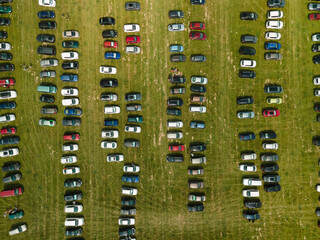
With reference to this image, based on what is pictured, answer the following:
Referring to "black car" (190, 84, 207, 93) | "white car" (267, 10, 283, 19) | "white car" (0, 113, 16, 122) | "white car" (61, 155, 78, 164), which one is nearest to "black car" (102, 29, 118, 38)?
"black car" (190, 84, 207, 93)

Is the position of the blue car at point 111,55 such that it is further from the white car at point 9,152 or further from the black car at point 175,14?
the white car at point 9,152

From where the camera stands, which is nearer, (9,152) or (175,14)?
(175,14)

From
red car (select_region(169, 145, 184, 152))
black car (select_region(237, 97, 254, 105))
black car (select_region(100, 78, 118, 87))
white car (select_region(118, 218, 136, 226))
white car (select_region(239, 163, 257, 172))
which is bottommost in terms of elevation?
white car (select_region(118, 218, 136, 226))

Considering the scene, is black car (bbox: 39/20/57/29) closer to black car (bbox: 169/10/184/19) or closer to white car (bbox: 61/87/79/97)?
white car (bbox: 61/87/79/97)

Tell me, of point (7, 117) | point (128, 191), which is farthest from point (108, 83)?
point (128, 191)

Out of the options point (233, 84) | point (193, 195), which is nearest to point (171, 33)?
point (233, 84)

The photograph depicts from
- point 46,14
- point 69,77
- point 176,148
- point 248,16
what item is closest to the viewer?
point 248,16

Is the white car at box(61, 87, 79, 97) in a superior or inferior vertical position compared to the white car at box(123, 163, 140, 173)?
superior

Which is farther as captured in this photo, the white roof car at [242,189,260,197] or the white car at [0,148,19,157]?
the white car at [0,148,19,157]

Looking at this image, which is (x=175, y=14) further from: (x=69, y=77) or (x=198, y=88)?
(x=69, y=77)
